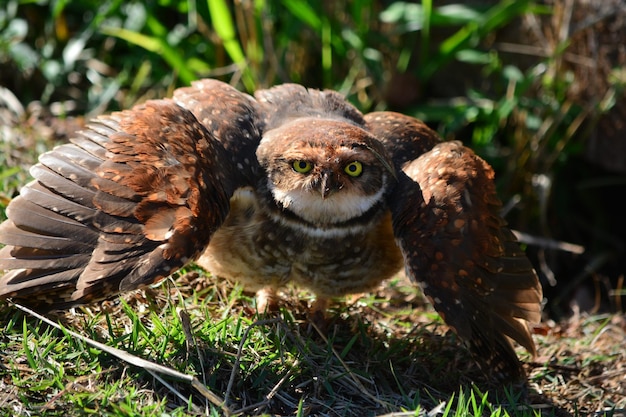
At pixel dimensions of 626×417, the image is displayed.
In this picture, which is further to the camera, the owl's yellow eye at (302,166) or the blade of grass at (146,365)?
the owl's yellow eye at (302,166)

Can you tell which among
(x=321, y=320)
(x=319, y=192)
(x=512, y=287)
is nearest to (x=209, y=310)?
(x=321, y=320)

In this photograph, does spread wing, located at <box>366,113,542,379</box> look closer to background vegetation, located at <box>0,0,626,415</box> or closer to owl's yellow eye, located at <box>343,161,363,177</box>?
owl's yellow eye, located at <box>343,161,363,177</box>

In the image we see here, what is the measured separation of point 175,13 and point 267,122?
9.00ft

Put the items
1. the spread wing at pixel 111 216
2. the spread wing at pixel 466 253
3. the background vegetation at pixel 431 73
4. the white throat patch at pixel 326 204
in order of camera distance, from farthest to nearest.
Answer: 1. the background vegetation at pixel 431 73
2. the white throat patch at pixel 326 204
3. the spread wing at pixel 466 253
4. the spread wing at pixel 111 216

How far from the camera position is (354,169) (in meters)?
3.63

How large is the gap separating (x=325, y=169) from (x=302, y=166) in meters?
0.12

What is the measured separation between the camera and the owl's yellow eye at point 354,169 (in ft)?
11.8

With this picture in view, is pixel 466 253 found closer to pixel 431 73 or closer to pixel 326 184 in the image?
pixel 326 184

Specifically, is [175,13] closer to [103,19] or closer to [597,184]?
[103,19]

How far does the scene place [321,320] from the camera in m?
3.91

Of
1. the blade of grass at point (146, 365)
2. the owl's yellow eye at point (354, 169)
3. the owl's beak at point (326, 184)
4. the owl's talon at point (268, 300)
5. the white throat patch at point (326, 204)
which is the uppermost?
the owl's yellow eye at point (354, 169)

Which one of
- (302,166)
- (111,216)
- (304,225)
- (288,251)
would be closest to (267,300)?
(288,251)

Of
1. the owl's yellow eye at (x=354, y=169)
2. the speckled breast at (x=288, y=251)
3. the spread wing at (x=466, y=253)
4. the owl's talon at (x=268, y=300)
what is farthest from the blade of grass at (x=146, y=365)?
the owl's yellow eye at (x=354, y=169)

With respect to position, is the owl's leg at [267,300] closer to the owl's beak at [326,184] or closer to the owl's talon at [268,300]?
the owl's talon at [268,300]
